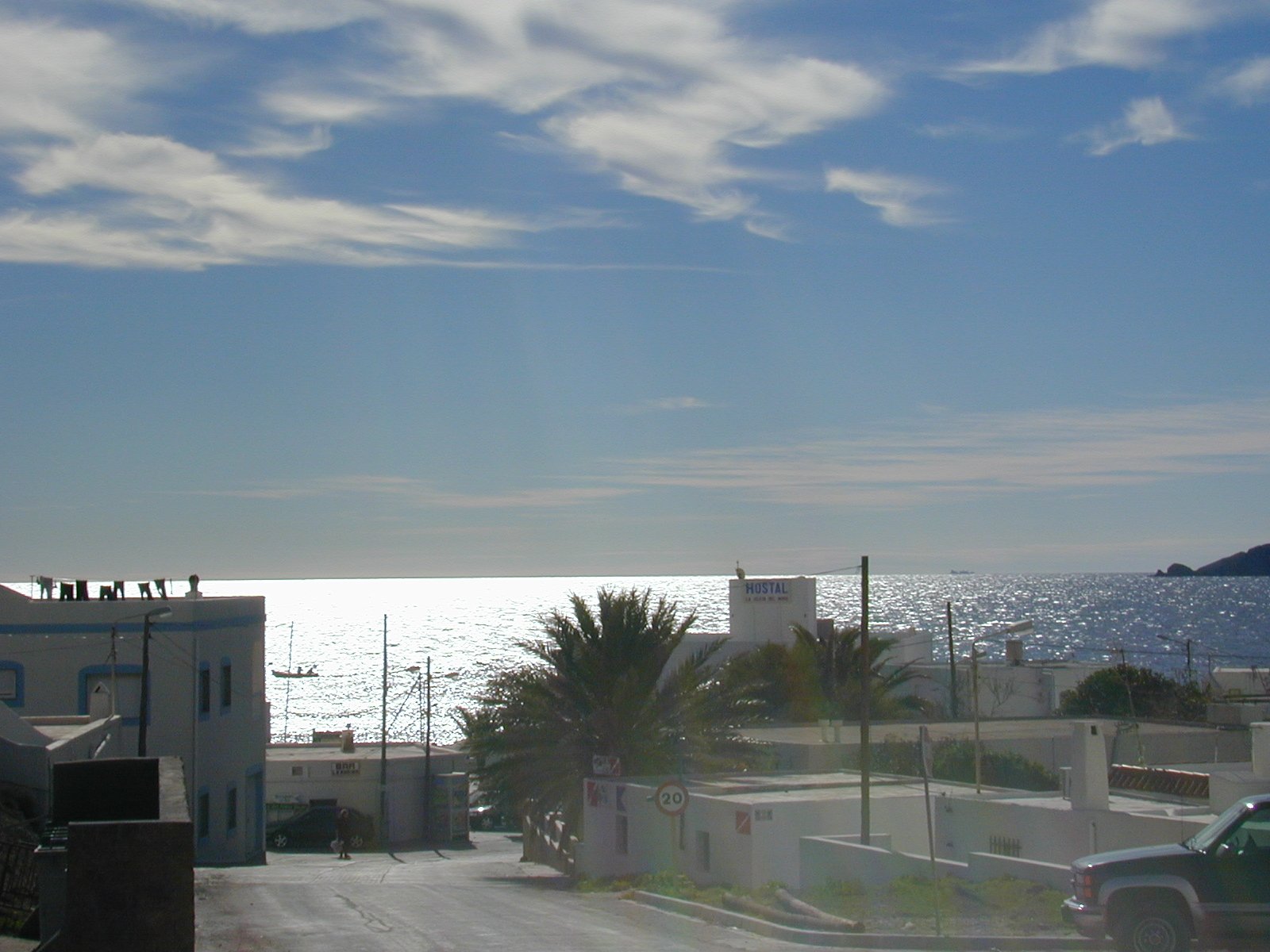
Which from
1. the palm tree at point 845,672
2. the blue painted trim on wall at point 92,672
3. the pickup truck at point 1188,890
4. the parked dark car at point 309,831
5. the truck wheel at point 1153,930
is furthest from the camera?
the parked dark car at point 309,831

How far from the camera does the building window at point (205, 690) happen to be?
126 feet

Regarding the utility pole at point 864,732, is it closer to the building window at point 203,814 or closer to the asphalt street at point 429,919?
the asphalt street at point 429,919

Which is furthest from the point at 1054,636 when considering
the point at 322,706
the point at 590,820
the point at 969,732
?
the point at 590,820

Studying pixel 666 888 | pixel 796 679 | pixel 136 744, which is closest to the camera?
pixel 666 888

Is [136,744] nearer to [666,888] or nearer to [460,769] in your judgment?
[666,888]

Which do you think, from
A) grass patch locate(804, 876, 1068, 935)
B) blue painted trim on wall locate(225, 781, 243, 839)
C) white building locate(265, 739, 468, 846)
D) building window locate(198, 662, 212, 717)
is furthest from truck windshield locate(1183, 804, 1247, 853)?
white building locate(265, 739, 468, 846)

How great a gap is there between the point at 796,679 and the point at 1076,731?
31.6 meters

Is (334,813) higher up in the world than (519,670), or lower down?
lower down

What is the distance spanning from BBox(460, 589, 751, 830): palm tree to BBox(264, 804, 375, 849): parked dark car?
1970 cm

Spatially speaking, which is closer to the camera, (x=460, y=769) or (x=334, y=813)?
(x=334, y=813)

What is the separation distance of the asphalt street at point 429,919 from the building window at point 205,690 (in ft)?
28.9

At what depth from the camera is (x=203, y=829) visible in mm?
38125

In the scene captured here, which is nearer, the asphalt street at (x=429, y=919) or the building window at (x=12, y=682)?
the asphalt street at (x=429, y=919)

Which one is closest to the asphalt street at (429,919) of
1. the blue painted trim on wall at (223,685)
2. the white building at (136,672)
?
the white building at (136,672)
